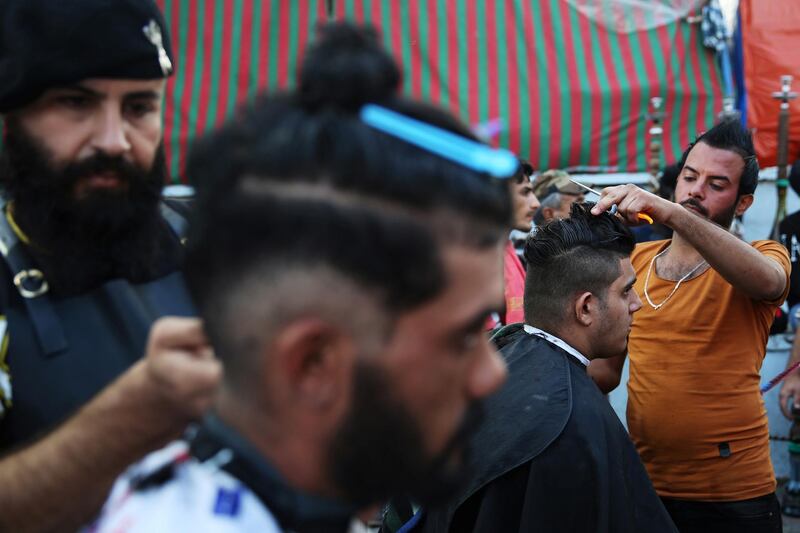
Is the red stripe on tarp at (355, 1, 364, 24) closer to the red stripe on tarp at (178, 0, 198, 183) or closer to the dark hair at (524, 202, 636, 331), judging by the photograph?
the red stripe on tarp at (178, 0, 198, 183)

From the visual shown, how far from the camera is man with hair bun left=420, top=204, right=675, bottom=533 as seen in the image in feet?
8.41

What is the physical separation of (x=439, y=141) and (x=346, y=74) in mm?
135

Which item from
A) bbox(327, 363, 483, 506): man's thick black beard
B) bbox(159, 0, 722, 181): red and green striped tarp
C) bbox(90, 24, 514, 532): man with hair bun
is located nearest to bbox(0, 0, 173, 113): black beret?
bbox(90, 24, 514, 532): man with hair bun

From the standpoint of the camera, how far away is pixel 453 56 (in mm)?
7008

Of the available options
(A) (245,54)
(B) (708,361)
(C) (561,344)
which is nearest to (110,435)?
(C) (561,344)

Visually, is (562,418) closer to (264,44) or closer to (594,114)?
(594,114)

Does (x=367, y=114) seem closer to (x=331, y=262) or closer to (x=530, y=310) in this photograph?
(x=331, y=262)

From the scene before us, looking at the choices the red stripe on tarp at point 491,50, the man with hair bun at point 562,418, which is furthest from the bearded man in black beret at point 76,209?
the red stripe on tarp at point 491,50

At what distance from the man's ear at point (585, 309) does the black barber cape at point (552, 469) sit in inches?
8.1

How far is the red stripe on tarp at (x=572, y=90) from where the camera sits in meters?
6.86

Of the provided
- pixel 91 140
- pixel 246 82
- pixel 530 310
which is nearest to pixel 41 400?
pixel 91 140

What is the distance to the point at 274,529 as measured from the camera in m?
0.94

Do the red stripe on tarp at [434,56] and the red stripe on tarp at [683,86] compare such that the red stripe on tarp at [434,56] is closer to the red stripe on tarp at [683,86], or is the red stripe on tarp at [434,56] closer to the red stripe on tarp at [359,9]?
the red stripe on tarp at [359,9]

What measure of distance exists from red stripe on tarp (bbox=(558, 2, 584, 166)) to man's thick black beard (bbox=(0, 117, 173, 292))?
571cm
